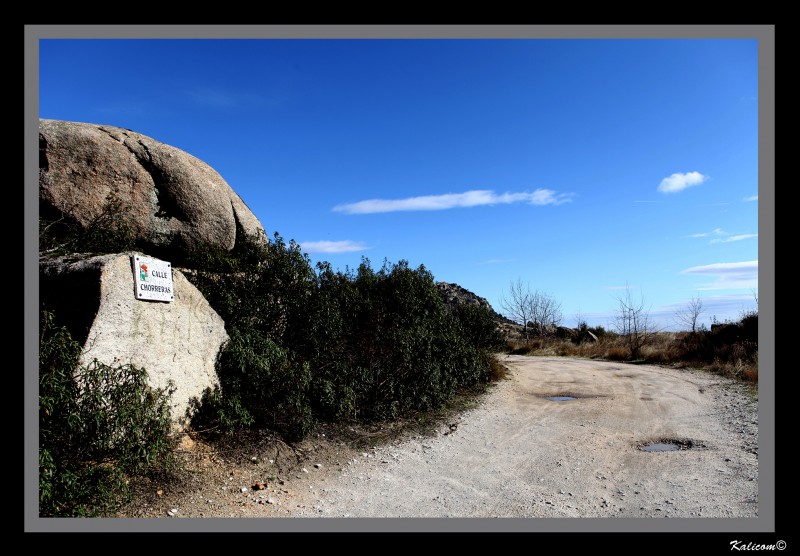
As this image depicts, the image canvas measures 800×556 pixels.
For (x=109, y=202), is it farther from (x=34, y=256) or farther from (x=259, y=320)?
(x=34, y=256)

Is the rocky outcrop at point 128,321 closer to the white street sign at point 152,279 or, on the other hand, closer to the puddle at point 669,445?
the white street sign at point 152,279

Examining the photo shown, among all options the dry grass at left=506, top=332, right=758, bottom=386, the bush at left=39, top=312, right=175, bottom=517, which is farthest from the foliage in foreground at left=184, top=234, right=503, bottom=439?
the dry grass at left=506, top=332, right=758, bottom=386

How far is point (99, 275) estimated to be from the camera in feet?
18.1

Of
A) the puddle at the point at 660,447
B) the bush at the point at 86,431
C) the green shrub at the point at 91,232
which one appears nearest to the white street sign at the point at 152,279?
the bush at the point at 86,431

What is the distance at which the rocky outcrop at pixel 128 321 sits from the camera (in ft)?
17.9

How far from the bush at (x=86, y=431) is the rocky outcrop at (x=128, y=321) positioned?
34cm

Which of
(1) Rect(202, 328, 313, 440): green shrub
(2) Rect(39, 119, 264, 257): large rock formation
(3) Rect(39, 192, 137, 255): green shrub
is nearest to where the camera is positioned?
(3) Rect(39, 192, 137, 255): green shrub

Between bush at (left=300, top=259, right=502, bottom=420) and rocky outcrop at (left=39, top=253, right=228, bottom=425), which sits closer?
rocky outcrop at (left=39, top=253, right=228, bottom=425)

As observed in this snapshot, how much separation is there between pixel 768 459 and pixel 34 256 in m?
5.98

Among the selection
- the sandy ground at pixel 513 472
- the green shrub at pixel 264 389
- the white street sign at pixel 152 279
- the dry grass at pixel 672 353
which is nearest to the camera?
the sandy ground at pixel 513 472

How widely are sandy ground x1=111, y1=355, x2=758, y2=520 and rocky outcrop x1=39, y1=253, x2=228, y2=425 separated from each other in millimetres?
1008

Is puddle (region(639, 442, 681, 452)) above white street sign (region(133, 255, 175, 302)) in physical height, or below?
below

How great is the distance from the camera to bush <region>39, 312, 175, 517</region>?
4438 mm

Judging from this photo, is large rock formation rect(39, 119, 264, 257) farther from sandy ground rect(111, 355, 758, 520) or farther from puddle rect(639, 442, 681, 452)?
puddle rect(639, 442, 681, 452)
